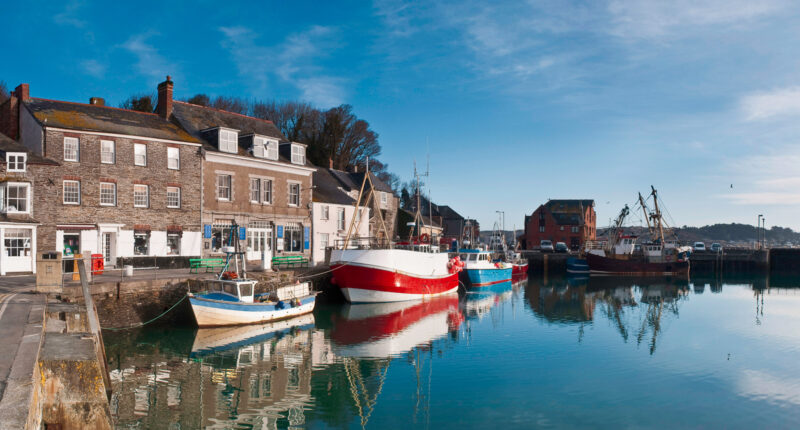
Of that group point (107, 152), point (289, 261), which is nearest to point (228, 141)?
point (107, 152)

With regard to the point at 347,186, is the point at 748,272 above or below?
below

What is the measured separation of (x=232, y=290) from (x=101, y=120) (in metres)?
14.6

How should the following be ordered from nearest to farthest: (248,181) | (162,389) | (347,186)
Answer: (162,389), (248,181), (347,186)

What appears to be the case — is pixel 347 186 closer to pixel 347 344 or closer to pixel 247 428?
pixel 347 344

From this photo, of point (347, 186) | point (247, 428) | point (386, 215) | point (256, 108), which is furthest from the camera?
point (256, 108)

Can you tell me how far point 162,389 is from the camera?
14.3m

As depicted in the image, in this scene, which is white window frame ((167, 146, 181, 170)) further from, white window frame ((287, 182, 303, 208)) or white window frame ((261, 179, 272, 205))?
white window frame ((287, 182, 303, 208))

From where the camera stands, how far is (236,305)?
21875 millimetres

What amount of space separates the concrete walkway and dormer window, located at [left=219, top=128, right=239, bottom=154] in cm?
1793

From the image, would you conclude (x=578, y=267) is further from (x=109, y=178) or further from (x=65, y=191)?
(x=65, y=191)

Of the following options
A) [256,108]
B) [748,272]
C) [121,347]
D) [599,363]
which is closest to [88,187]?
[121,347]

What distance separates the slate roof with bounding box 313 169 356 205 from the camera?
40906 mm

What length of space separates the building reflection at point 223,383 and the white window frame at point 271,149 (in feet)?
55.7

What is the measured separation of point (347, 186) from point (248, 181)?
12776mm
